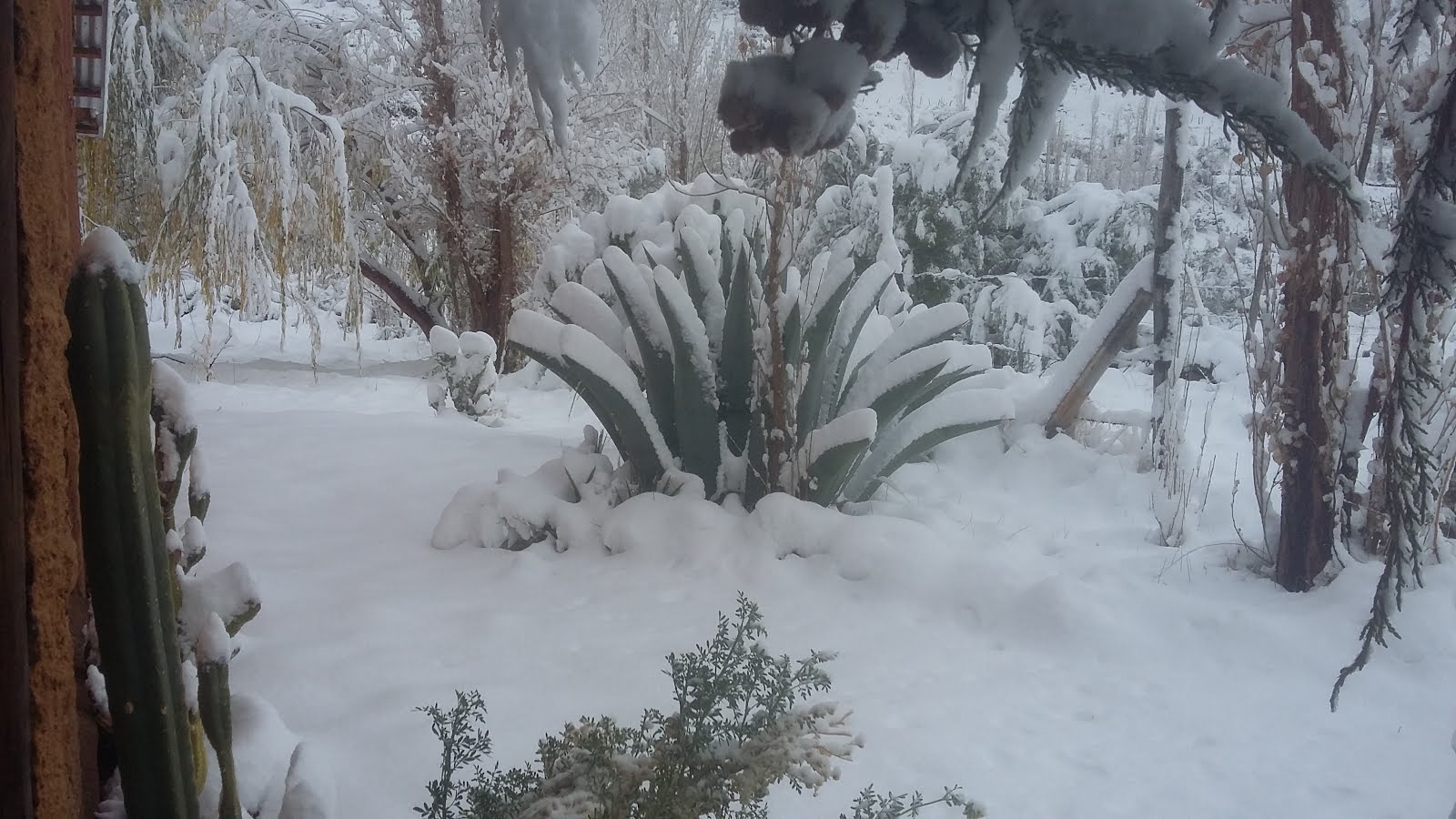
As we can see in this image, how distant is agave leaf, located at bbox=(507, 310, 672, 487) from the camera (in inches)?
86.2

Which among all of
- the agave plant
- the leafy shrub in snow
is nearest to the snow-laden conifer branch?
the leafy shrub in snow

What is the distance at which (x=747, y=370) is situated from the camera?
2271 mm

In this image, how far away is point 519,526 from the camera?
2.14 metres

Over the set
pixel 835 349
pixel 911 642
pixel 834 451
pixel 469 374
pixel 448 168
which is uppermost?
pixel 448 168

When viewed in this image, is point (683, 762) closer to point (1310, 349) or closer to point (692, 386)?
point (692, 386)

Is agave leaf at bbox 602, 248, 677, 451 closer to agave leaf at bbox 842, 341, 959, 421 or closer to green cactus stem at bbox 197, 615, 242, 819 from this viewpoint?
agave leaf at bbox 842, 341, 959, 421

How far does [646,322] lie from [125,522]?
5.96 ft

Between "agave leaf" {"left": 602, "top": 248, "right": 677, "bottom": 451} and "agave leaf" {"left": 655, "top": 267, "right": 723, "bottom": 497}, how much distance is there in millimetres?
42

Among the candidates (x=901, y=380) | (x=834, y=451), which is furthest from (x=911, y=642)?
(x=901, y=380)

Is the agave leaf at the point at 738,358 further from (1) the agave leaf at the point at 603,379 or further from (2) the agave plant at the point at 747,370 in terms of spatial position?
(1) the agave leaf at the point at 603,379

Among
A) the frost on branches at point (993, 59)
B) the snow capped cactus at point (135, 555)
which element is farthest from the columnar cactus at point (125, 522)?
the frost on branches at point (993, 59)

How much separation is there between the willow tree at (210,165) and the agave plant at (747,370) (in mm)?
2017

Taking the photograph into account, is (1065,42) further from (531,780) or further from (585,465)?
(585,465)

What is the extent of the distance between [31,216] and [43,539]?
160 millimetres
